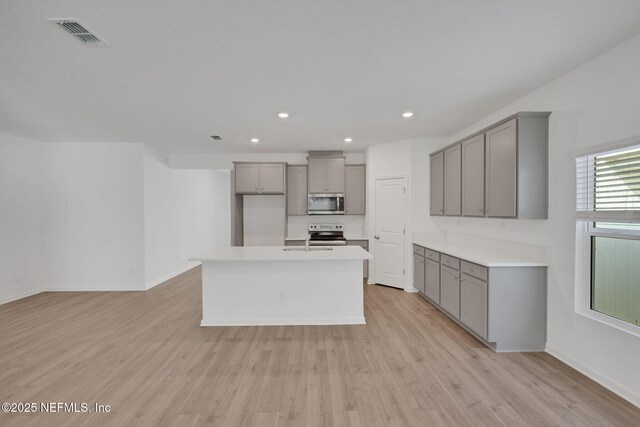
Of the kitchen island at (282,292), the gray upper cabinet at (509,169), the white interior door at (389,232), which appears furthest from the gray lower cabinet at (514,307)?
the white interior door at (389,232)

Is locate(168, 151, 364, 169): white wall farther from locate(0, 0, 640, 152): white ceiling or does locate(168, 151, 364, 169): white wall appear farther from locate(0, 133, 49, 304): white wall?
locate(0, 133, 49, 304): white wall

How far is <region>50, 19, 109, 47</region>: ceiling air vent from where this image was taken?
73.2 inches

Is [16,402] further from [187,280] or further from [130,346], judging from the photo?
[187,280]

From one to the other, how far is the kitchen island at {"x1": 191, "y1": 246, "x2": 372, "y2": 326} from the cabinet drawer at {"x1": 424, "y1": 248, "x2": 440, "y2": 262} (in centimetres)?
124

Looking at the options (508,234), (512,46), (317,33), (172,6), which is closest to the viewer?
(172,6)

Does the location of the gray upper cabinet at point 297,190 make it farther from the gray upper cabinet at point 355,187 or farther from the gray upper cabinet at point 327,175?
the gray upper cabinet at point 355,187

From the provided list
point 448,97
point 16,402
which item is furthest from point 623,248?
point 16,402

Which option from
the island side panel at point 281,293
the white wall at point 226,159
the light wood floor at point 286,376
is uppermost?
the white wall at point 226,159

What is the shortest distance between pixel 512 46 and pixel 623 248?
185cm

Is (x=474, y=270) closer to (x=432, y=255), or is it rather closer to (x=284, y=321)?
(x=432, y=255)

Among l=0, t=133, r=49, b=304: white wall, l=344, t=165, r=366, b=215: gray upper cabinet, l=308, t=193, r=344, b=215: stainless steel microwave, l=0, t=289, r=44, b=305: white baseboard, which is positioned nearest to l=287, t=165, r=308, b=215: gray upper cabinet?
l=308, t=193, r=344, b=215: stainless steel microwave

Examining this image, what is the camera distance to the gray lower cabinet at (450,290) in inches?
137

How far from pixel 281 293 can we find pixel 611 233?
3.34 meters

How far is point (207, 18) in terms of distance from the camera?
1826 mm
